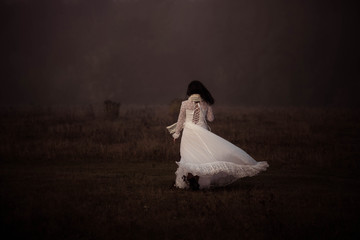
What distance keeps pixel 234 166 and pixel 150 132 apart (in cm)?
→ 1425

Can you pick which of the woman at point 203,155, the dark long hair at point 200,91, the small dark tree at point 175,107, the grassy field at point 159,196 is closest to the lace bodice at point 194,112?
the woman at point 203,155

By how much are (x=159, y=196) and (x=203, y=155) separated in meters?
1.28

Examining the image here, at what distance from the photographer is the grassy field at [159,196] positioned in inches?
282

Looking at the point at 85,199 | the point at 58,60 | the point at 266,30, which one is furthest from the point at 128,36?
the point at 85,199

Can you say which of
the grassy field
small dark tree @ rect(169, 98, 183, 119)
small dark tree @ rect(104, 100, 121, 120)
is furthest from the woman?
small dark tree @ rect(104, 100, 121, 120)

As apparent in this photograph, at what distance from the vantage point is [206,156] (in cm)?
942

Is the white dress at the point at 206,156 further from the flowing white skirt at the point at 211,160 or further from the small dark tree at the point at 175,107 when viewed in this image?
the small dark tree at the point at 175,107

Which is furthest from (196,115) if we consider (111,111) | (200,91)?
(111,111)

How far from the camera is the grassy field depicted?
23.5ft

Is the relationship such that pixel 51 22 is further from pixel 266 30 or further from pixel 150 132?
pixel 150 132

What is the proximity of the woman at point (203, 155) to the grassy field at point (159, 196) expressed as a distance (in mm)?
345

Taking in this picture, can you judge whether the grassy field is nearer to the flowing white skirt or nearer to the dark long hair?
the flowing white skirt

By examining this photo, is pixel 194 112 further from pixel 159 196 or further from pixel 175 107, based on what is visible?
pixel 175 107

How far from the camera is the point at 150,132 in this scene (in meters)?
23.3
